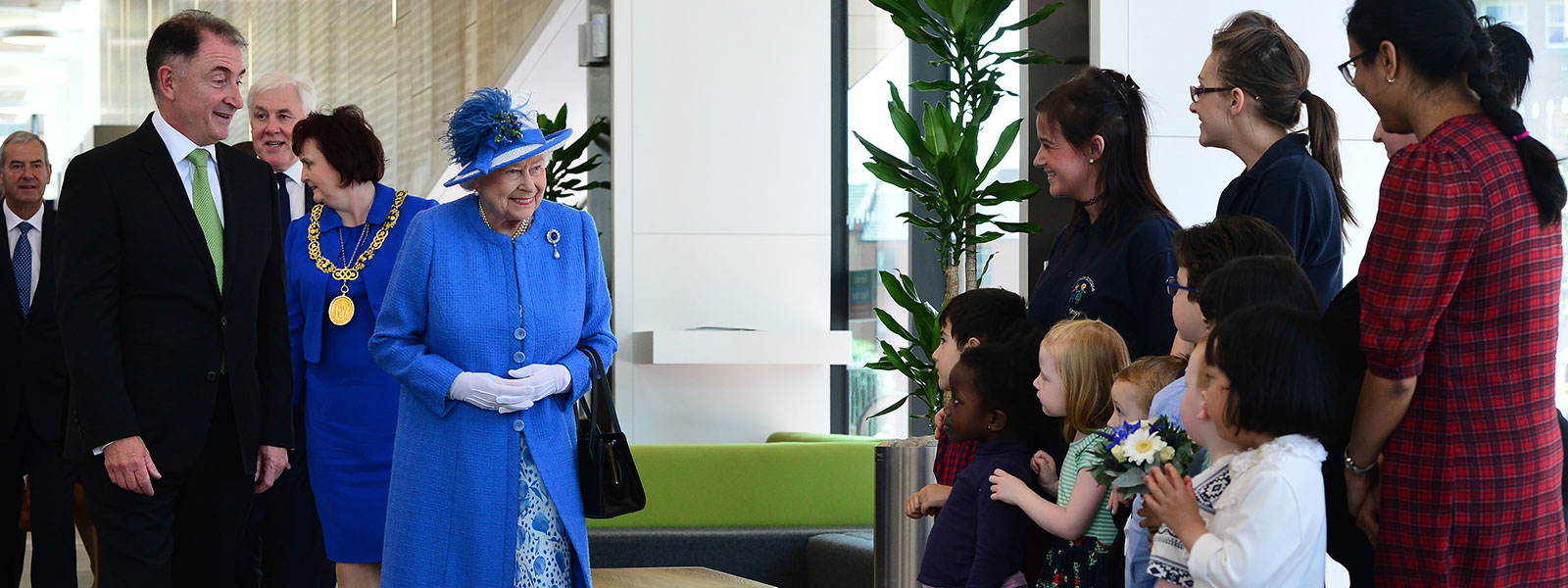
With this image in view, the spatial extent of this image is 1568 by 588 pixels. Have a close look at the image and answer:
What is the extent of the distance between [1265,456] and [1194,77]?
2194 millimetres

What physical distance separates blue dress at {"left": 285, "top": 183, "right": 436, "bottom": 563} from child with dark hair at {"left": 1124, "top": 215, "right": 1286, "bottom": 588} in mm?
1890

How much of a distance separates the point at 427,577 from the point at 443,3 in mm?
8856

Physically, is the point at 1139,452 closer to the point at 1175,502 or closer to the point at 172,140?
the point at 1175,502

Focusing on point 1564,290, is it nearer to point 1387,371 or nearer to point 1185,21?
point 1185,21

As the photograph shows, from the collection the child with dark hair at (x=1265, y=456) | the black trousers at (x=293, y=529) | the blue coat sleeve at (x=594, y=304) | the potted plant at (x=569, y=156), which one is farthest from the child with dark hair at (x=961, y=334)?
the potted plant at (x=569, y=156)

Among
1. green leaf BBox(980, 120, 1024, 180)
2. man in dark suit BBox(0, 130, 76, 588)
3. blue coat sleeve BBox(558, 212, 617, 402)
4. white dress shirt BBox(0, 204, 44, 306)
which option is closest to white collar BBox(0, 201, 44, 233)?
white dress shirt BBox(0, 204, 44, 306)

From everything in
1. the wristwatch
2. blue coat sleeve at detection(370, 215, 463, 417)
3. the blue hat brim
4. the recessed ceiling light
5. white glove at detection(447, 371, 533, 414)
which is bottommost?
the wristwatch

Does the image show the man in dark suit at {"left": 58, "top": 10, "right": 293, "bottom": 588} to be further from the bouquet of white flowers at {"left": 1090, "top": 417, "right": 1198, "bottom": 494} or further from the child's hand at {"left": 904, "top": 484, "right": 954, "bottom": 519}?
the bouquet of white flowers at {"left": 1090, "top": 417, "right": 1198, "bottom": 494}

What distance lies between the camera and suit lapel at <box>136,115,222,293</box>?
114 inches

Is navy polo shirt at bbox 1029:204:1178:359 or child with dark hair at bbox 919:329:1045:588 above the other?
navy polo shirt at bbox 1029:204:1178:359

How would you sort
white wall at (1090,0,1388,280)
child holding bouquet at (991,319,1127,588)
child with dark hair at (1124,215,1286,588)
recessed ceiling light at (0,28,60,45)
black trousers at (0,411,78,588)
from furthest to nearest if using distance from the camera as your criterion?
1. recessed ceiling light at (0,28,60,45)
2. black trousers at (0,411,78,588)
3. white wall at (1090,0,1388,280)
4. child holding bouquet at (991,319,1127,588)
5. child with dark hair at (1124,215,1286,588)

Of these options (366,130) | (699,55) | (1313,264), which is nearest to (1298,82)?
(1313,264)

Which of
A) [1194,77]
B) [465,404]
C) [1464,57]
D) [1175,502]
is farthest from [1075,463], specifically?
[1194,77]

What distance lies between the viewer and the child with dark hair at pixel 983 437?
2.67 m
